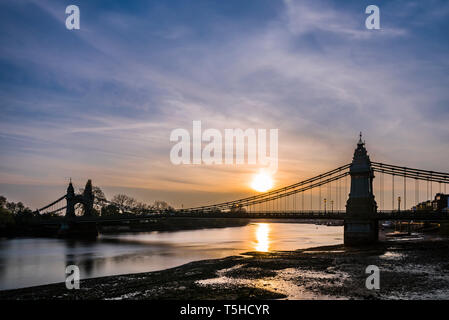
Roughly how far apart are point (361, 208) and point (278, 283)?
33677 millimetres

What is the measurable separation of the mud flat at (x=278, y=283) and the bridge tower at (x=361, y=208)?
1781cm

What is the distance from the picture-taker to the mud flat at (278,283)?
75.0 ft

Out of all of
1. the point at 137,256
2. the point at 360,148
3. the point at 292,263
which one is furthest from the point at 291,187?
the point at 292,263

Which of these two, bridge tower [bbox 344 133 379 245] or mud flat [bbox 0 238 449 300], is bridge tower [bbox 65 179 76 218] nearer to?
bridge tower [bbox 344 133 379 245]

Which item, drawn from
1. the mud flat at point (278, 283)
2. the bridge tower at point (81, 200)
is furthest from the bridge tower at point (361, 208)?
the bridge tower at point (81, 200)

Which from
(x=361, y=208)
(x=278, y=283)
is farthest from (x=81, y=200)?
(x=278, y=283)

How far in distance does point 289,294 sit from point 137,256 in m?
35.1

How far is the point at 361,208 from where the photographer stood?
184 ft

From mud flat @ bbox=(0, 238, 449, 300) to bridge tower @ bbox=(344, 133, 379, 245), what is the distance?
17808mm

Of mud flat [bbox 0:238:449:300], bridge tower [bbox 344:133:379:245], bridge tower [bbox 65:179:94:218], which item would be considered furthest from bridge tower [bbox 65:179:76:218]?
mud flat [bbox 0:238:449:300]

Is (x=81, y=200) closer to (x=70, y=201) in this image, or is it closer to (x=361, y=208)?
(x=70, y=201)

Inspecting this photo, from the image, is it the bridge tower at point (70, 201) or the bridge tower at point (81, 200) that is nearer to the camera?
the bridge tower at point (70, 201)

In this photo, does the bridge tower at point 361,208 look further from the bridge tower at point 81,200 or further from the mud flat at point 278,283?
the bridge tower at point 81,200
